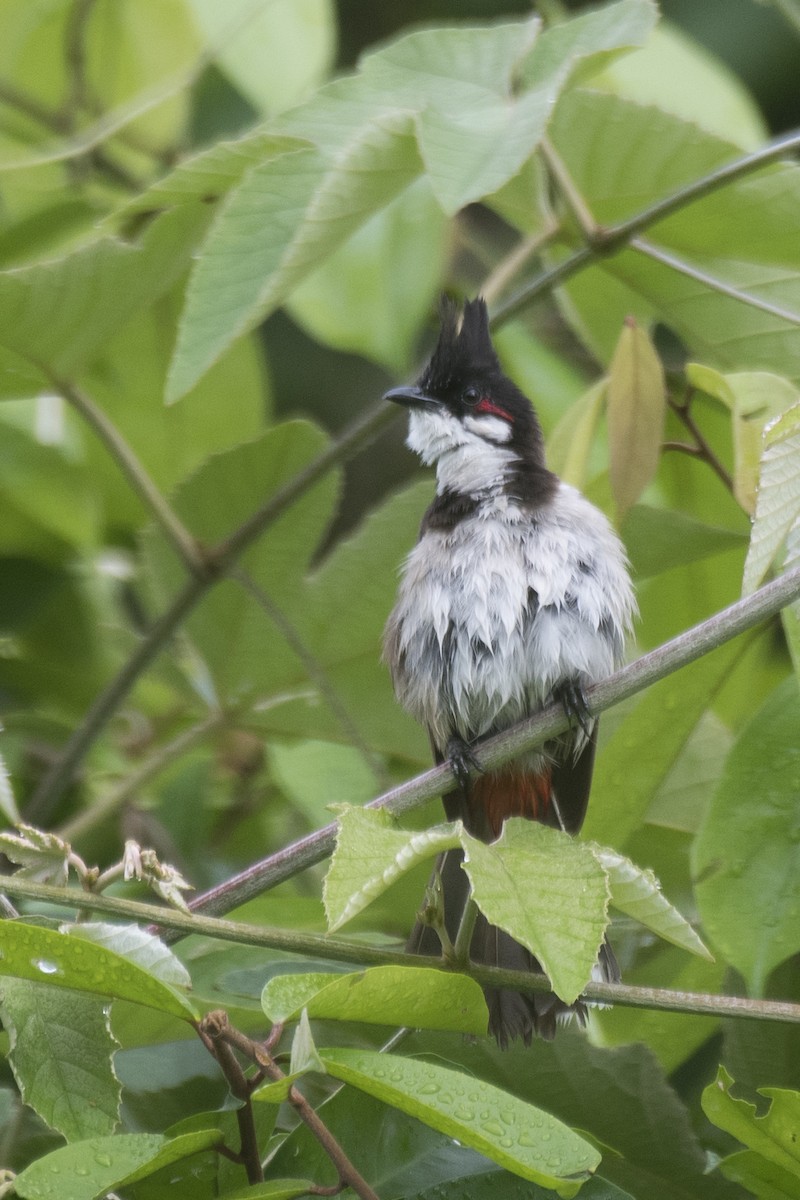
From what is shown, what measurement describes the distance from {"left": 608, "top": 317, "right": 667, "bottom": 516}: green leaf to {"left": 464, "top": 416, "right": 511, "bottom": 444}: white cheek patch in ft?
2.23

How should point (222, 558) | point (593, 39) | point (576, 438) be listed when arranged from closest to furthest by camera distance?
point (593, 39) → point (576, 438) → point (222, 558)

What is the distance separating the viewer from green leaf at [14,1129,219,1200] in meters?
1.24

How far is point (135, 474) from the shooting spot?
2.23 meters

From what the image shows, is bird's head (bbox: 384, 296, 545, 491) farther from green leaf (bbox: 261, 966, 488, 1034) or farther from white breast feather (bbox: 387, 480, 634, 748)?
green leaf (bbox: 261, 966, 488, 1034)

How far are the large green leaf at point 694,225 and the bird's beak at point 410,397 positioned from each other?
432 millimetres

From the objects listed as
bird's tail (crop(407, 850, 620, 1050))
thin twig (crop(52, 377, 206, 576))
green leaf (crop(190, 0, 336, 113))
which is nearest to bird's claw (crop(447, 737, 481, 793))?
bird's tail (crop(407, 850, 620, 1050))

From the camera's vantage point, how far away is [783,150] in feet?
6.41

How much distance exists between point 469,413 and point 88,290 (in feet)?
3.16

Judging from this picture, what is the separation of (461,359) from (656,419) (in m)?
A: 0.86

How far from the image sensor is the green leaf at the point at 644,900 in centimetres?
143

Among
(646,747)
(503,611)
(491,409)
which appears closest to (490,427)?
(491,409)

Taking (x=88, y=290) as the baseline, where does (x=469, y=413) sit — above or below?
below

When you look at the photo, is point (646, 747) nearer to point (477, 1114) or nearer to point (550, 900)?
point (550, 900)

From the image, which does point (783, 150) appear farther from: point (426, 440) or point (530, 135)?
point (426, 440)
